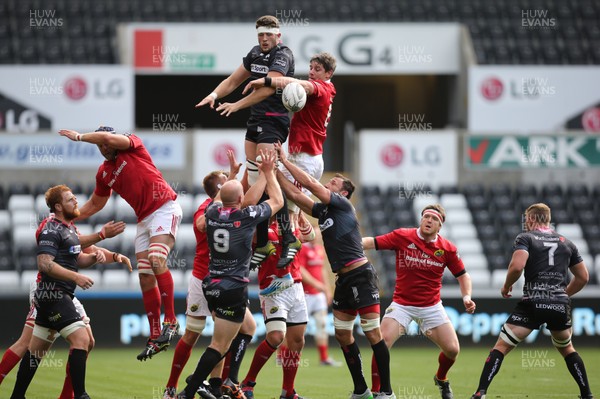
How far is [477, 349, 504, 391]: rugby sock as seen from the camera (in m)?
11.9

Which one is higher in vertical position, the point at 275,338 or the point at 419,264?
the point at 419,264

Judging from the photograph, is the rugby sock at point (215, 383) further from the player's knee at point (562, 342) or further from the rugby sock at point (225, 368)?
the player's knee at point (562, 342)

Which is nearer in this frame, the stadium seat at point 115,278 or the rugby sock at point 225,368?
the rugby sock at point 225,368

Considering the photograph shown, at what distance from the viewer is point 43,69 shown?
2405 cm

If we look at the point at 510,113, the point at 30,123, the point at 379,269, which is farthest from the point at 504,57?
the point at 30,123

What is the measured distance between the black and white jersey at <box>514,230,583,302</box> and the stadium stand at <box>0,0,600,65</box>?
1374cm

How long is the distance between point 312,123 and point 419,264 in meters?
2.11

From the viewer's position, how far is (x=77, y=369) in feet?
36.2

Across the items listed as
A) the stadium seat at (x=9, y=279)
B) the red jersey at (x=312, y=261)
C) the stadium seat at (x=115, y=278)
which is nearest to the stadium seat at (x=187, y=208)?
the stadium seat at (x=115, y=278)

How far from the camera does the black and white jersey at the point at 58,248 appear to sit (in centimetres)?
1105

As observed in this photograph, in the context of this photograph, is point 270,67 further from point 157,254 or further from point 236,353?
point 236,353

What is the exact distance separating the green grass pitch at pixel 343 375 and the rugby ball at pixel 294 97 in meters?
3.96

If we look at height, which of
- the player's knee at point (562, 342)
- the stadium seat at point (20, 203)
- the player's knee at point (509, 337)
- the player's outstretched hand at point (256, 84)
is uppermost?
the player's outstretched hand at point (256, 84)

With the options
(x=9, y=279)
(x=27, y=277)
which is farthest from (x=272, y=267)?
(x=9, y=279)
